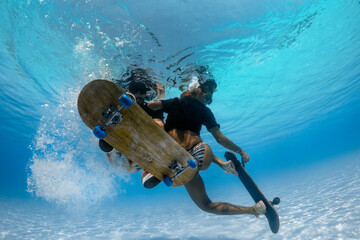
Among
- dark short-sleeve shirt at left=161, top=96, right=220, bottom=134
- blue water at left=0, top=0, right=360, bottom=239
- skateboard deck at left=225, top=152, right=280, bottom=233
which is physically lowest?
skateboard deck at left=225, top=152, right=280, bottom=233

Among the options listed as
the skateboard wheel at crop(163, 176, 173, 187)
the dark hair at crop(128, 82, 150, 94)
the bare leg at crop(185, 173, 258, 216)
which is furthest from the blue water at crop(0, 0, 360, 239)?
the skateboard wheel at crop(163, 176, 173, 187)

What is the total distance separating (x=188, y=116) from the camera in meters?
4.47

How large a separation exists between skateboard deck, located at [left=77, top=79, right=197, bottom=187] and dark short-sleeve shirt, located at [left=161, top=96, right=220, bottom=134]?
3.82ft

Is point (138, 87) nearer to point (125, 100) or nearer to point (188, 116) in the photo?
point (188, 116)

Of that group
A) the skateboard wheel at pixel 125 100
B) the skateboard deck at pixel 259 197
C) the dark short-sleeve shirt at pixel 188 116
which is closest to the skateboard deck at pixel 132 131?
the skateboard wheel at pixel 125 100

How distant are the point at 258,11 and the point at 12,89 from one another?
17819 mm

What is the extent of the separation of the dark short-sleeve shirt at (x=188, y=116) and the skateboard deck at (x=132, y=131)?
1163mm

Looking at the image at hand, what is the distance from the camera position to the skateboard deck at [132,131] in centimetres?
280

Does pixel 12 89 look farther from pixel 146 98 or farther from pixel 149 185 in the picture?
pixel 149 185

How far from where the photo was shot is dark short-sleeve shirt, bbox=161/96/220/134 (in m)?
4.41

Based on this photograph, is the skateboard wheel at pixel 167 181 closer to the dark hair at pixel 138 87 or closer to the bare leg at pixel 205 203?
the bare leg at pixel 205 203

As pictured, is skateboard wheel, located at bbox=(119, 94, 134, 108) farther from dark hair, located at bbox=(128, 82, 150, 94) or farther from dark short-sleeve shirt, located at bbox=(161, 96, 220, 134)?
dark hair, located at bbox=(128, 82, 150, 94)

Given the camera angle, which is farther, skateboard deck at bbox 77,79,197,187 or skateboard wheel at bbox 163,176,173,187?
skateboard wheel at bbox 163,176,173,187

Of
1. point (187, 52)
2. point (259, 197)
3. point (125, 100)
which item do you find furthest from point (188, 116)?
point (187, 52)
